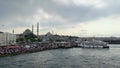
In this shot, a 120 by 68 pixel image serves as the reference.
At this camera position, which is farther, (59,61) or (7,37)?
(7,37)

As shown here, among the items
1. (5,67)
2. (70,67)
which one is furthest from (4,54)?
(70,67)

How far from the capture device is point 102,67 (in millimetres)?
42094

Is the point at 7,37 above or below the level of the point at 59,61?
above

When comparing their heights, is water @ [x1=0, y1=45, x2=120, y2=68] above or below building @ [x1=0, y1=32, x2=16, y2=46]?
below

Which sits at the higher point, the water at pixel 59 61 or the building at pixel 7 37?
the building at pixel 7 37

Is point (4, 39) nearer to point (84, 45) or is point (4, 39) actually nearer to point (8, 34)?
point (8, 34)

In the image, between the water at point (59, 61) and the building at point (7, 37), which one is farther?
the building at point (7, 37)

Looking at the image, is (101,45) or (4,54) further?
(101,45)

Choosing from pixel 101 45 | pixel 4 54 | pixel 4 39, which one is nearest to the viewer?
pixel 4 54

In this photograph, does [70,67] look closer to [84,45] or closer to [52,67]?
[52,67]

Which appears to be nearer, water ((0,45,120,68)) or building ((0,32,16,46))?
water ((0,45,120,68))

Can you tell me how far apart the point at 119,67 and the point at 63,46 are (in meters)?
98.0

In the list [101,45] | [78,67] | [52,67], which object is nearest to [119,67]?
[78,67]

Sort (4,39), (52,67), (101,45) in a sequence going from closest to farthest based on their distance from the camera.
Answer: (52,67)
(101,45)
(4,39)
